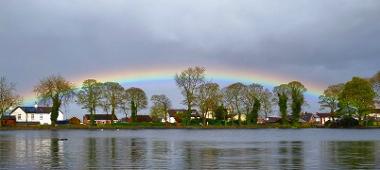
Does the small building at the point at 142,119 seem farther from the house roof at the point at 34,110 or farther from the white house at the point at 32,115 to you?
the house roof at the point at 34,110

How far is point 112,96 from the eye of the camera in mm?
143000

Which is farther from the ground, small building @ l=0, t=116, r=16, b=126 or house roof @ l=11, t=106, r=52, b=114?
house roof @ l=11, t=106, r=52, b=114

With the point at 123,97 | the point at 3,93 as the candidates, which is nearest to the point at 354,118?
the point at 123,97


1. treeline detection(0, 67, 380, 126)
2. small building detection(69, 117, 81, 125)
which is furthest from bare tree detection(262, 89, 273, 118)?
small building detection(69, 117, 81, 125)

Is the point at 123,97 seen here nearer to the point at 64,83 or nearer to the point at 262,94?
the point at 64,83

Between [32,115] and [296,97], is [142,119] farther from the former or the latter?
[296,97]

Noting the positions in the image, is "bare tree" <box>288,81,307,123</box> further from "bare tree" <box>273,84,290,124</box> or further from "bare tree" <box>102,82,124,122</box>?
"bare tree" <box>102,82,124,122</box>

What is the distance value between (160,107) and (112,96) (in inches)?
1008

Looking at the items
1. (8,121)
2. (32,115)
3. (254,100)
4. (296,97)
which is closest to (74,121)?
(8,121)

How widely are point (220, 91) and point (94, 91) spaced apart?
1344 inches

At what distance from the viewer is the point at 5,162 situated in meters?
32.1

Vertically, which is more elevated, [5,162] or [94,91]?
[94,91]

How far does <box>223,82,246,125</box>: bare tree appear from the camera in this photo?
145125 mm

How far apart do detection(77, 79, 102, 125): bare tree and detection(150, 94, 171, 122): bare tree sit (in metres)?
26.4
